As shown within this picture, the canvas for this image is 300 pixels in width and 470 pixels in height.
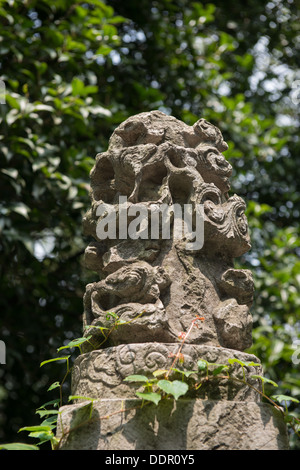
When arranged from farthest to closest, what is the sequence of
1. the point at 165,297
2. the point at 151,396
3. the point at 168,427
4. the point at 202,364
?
the point at 165,297
the point at 202,364
the point at 168,427
the point at 151,396

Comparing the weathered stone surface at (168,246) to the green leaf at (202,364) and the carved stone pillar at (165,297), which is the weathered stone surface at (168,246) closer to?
the carved stone pillar at (165,297)

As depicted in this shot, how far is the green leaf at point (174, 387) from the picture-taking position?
2277 millimetres

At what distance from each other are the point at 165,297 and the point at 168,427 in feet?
2.27

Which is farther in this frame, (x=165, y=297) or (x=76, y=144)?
(x=76, y=144)

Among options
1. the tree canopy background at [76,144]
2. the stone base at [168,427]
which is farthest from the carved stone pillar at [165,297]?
the tree canopy background at [76,144]

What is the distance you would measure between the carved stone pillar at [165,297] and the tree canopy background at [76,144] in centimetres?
189

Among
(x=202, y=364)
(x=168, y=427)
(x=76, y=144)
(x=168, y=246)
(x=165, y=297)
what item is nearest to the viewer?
→ (x=168, y=427)

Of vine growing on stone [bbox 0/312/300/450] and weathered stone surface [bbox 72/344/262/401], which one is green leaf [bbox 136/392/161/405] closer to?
vine growing on stone [bbox 0/312/300/450]

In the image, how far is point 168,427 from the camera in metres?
2.41

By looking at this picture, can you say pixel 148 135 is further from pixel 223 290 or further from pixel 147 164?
pixel 223 290

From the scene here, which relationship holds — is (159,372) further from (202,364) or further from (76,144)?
(76,144)

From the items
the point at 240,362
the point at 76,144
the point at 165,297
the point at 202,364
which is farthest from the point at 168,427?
the point at 76,144
